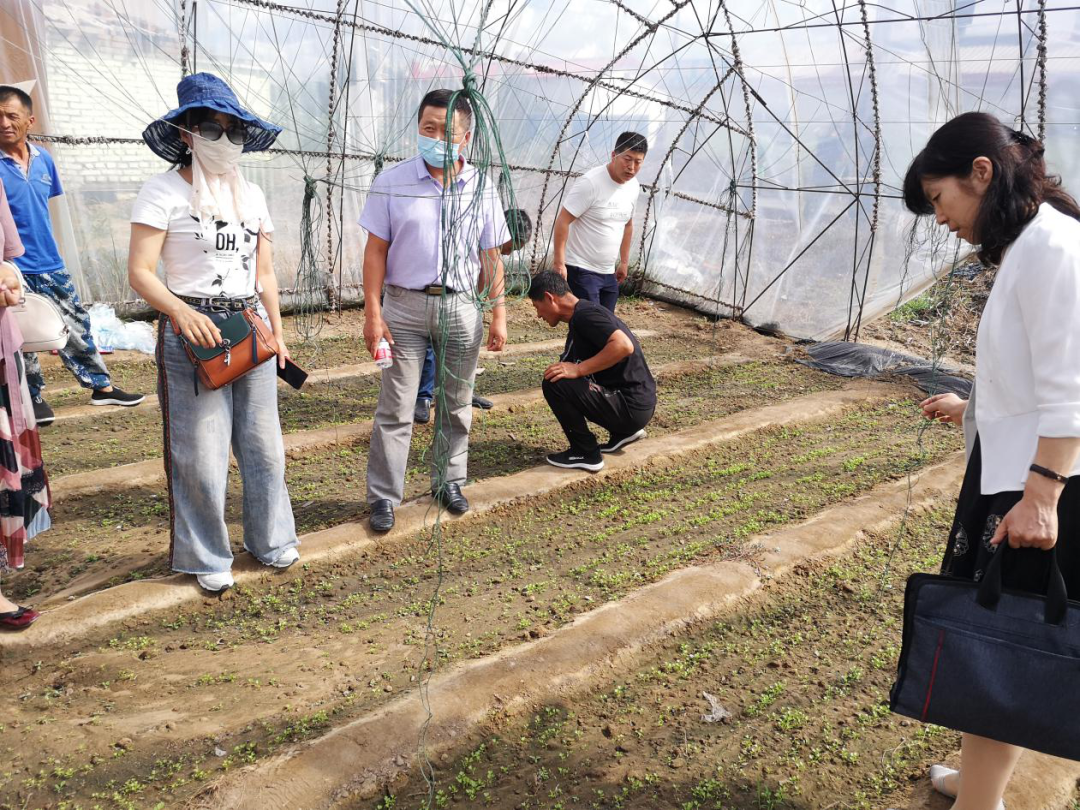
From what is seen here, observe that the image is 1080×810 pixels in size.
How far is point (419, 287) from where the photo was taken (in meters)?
3.65

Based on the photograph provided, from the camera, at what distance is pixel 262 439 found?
10.5ft

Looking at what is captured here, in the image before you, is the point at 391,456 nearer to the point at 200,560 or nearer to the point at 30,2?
the point at 200,560

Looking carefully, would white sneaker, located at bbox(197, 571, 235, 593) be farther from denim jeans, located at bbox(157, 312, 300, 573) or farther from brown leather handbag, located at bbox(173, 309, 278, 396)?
brown leather handbag, located at bbox(173, 309, 278, 396)

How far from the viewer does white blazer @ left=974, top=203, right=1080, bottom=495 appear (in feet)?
5.49

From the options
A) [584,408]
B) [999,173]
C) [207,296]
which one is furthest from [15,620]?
[999,173]

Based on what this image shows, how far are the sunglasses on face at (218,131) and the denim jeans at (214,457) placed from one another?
1.98 ft

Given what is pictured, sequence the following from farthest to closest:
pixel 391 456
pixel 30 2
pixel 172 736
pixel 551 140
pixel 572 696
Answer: pixel 551 140 → pixel 30 2 → pixel 391 456 → pixel 572 696 → pixel 172 736

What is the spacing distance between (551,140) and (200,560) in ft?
24.8

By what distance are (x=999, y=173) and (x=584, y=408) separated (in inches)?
121

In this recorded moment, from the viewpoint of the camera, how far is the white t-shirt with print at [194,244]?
280 centimetres

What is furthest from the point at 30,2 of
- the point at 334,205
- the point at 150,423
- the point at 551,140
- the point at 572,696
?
the point at 572,696

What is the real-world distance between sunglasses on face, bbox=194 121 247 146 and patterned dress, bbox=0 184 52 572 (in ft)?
2.22

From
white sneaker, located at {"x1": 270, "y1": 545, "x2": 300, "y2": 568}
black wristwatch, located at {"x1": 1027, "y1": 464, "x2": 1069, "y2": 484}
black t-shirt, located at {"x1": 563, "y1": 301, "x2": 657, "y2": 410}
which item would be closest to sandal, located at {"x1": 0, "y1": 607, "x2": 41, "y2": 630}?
white sneaker, located at {"x1": 270, "y1": 545, "x2": 300, "y2": 568}

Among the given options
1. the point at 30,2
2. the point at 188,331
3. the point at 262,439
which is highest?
the point at 30,2
